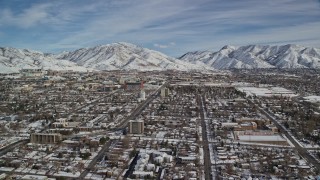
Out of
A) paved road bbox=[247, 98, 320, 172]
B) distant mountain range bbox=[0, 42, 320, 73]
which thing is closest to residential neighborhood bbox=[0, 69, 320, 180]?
paved road bbox=[247, 98, 320, 172]

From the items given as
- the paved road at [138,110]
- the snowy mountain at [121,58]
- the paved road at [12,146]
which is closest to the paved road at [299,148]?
the paved road at [138,110]

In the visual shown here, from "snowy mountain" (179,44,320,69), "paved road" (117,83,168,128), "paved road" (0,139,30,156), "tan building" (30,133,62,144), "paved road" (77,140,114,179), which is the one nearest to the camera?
"paved road" (77,140,114,179)

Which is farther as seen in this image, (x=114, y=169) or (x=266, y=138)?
(x=266, y=138)

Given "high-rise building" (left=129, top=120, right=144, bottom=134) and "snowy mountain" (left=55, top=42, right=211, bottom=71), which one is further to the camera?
"snowy mountain" (left=55, top=42, right=211, bottom=71)

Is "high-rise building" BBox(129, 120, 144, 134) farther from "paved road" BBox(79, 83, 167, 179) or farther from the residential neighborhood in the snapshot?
"paved road" BBox(79, 83, 167, 179)

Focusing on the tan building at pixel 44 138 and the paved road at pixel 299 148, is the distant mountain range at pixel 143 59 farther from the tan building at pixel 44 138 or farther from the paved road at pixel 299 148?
the paved road at pixel 299 148

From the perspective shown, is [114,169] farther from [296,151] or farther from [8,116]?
[8,116]

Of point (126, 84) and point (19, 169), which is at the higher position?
point (126, 84)

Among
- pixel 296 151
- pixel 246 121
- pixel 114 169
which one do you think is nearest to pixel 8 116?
pixel 114 169
